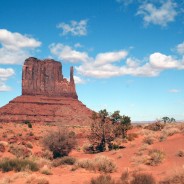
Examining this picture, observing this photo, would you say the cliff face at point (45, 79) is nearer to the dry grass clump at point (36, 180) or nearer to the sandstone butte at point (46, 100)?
the sandstone butte at point (46, 100)

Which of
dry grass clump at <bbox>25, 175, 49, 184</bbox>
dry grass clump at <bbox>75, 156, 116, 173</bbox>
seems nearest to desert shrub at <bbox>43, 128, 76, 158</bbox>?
dry grass clump at <bbox>75, 156, 116, 173</bbox>

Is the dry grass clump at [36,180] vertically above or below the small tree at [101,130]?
below

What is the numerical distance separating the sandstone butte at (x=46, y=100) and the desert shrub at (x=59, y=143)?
A: 67.5 m

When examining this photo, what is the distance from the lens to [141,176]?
1148 centimetres

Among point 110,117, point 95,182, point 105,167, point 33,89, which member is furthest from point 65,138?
point 33,89

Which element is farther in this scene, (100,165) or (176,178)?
(100,165)

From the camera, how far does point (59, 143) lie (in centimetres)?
2534

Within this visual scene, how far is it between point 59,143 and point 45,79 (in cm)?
11573

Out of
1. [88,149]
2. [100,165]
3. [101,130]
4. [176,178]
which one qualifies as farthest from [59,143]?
[176,178]

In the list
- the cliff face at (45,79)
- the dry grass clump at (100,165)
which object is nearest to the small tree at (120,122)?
→ the dry grass clump at (100,165)

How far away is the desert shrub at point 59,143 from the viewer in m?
25.4

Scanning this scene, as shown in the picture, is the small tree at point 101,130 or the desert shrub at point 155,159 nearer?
the desert shrub at point 155,159

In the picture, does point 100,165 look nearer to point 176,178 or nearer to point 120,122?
point 176,178

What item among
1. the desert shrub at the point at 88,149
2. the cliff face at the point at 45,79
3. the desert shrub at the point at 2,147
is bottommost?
the desert shrub at the point at 88,149
